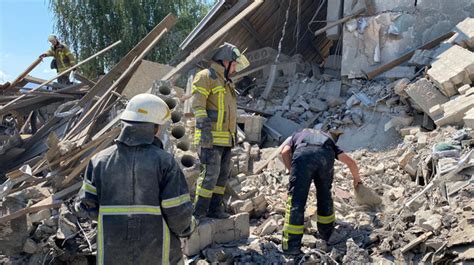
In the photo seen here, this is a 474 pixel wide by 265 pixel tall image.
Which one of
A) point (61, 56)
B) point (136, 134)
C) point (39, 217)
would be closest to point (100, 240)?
point (136, 134)

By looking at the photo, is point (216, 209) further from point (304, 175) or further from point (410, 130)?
point (410, 130)

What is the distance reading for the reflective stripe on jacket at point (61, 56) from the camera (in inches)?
415

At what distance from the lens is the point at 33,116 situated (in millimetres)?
9352

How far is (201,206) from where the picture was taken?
15.9 ft

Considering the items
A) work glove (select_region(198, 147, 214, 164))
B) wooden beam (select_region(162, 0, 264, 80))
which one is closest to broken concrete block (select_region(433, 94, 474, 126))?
work glove (select_region(198, 147, 214, 164))

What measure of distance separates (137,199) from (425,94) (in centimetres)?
499

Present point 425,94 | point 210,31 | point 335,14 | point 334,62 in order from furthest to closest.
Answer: point 334,62
point 210,31
point 335,14
point 425,94

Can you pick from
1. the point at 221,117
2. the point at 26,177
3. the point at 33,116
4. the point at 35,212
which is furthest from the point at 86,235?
the point at 33,116

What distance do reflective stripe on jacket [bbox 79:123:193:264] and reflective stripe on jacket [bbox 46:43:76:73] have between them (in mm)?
8270

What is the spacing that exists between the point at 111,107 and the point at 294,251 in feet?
13.7

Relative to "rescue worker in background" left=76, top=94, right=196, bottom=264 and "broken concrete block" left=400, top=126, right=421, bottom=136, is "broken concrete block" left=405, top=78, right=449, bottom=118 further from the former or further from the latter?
"rescue worker in background" left=76, top=94, right=196, bottom=264

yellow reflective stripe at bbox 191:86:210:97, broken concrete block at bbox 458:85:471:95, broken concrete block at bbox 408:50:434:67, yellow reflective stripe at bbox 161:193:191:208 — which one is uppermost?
yellow reflective stripe at bbox 191:86:210:97

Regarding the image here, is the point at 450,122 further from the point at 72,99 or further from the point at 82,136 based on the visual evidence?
the point at 72,99

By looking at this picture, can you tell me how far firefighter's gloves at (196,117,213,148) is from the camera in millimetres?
4717
